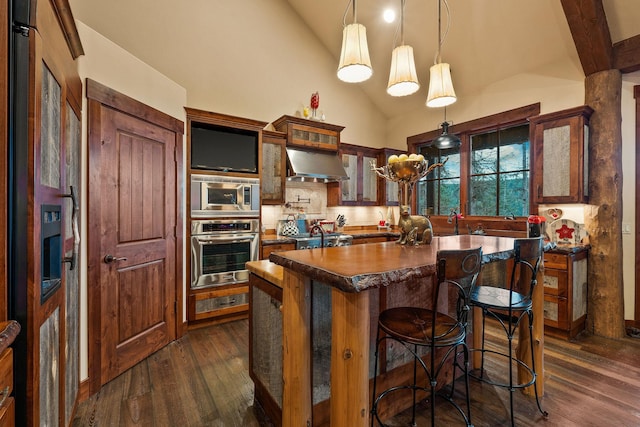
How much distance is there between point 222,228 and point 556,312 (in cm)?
379

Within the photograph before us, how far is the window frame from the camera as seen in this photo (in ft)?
Answer: 12.4

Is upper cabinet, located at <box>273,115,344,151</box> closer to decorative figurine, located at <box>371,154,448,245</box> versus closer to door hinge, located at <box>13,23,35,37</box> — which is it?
decorative figurine, located at <box>371,154,448,245</box>

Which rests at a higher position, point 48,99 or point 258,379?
point 48,99

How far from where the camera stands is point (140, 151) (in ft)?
8.34

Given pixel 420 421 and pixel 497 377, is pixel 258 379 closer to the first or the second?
pixel 420 421

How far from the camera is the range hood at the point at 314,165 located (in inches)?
163

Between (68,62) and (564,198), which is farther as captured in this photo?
(564,198)

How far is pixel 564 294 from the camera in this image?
303 centimetres

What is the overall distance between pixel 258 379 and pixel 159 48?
382cm

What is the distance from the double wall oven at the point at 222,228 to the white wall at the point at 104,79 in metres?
0.97

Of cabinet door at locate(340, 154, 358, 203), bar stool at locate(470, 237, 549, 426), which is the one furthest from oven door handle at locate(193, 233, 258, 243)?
bar stool at locate(470, 237, 549, 426)

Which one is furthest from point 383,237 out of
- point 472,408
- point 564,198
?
point 472,408

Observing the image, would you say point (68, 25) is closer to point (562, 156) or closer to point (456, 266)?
point (456, 266)

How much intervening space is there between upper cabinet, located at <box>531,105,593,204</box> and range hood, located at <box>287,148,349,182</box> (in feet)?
8.23
